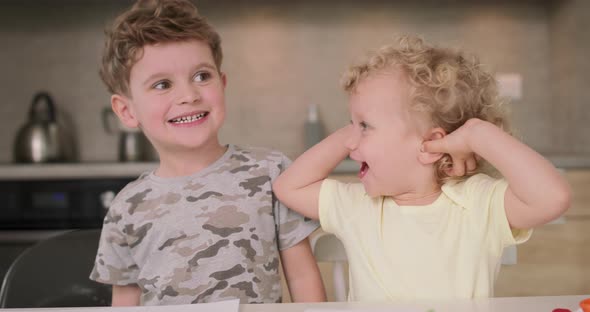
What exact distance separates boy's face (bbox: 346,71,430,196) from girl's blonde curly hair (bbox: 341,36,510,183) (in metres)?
0.02

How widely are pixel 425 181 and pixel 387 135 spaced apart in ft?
0.33

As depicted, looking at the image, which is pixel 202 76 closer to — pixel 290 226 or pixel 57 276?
pixel 290 226

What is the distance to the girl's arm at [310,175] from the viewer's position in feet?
3.34

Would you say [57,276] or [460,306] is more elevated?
[460,306]

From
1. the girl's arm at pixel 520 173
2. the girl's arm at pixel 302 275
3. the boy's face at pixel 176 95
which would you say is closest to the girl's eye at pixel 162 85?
the boy's face at pixel 176 95

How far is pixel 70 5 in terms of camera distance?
2805mm

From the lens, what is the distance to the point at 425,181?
95 cm

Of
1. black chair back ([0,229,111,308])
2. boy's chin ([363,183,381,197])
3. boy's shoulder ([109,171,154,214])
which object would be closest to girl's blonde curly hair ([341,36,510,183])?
boy's chin ([363,183,381,197])

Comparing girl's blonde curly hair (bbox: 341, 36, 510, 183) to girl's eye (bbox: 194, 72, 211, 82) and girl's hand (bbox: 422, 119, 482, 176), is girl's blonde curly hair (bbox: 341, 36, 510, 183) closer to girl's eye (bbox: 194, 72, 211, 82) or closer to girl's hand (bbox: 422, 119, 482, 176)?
girl's hand (bbox: 422, 119, 482, 176)

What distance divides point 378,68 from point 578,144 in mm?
1927

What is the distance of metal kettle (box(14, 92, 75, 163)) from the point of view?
247 centimetres

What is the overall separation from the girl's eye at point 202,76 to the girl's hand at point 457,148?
0.39m

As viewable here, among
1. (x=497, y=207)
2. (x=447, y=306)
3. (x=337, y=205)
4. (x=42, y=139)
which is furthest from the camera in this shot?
(x=42, y=139)

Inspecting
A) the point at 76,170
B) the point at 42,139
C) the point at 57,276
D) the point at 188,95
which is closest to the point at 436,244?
the point at 188,95
